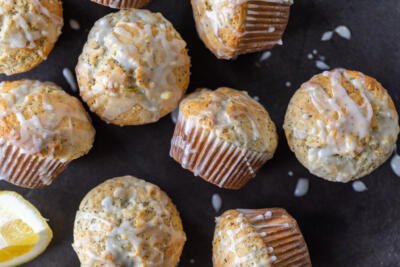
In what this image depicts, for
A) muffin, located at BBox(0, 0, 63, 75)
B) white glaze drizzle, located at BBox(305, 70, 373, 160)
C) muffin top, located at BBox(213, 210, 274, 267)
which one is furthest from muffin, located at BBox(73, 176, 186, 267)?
white glaze drizzle, located at BBox(305, 70, 373, 160)

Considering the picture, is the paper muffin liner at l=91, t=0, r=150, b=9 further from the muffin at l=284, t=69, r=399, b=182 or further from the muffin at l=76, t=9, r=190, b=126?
the muffin at l=284, t=69, r=399, b=182

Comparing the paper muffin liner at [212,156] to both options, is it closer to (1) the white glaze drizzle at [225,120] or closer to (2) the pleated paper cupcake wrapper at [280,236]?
(1) the white glaze drizzle at [225,120]

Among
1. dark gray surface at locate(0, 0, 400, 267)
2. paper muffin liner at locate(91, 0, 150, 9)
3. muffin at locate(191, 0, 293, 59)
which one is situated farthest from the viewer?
dark gray surface at locate(0, 0, 400, 267)

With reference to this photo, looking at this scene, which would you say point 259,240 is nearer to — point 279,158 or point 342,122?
point 279,158

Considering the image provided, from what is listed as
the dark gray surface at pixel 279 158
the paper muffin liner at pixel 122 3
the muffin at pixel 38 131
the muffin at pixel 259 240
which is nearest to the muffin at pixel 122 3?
the paper muffin liner at pixel 122 3

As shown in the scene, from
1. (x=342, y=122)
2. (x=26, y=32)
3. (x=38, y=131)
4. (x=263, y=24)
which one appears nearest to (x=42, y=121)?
(x=38, y=131)
